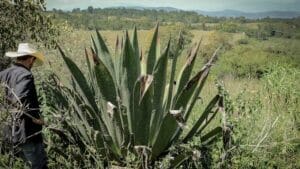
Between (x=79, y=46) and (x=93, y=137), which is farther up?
(x=79, y=46)

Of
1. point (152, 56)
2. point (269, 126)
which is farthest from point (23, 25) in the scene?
point (269, 126)

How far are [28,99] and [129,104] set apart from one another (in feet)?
2.83

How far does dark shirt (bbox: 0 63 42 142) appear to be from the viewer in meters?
4.40

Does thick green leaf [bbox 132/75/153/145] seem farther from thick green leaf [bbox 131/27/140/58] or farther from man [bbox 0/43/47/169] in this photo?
man [bbox 0/43/47/169]

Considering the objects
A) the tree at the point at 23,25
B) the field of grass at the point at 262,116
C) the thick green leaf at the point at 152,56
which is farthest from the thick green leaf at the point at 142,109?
the tree at the point at 23,25

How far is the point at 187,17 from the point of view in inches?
4269

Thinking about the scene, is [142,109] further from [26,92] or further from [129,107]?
[26,92]

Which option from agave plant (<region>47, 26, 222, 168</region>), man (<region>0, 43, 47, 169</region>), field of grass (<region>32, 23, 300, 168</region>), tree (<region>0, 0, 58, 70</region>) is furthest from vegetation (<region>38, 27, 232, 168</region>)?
tree (<region>0, 0, 58, 70</region>)

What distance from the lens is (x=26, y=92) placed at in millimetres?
4398

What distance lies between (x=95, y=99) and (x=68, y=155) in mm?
570

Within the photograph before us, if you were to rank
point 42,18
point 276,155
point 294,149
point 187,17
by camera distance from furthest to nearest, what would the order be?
point 187,17, point 42,18, point 294,149, point 276,155

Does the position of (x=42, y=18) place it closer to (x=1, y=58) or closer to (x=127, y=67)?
(x=1, y=58)

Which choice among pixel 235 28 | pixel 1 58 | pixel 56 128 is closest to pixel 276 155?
pixel 56 128

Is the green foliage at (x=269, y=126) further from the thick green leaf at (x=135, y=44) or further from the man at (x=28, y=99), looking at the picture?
the man at (x=28, y=99)
